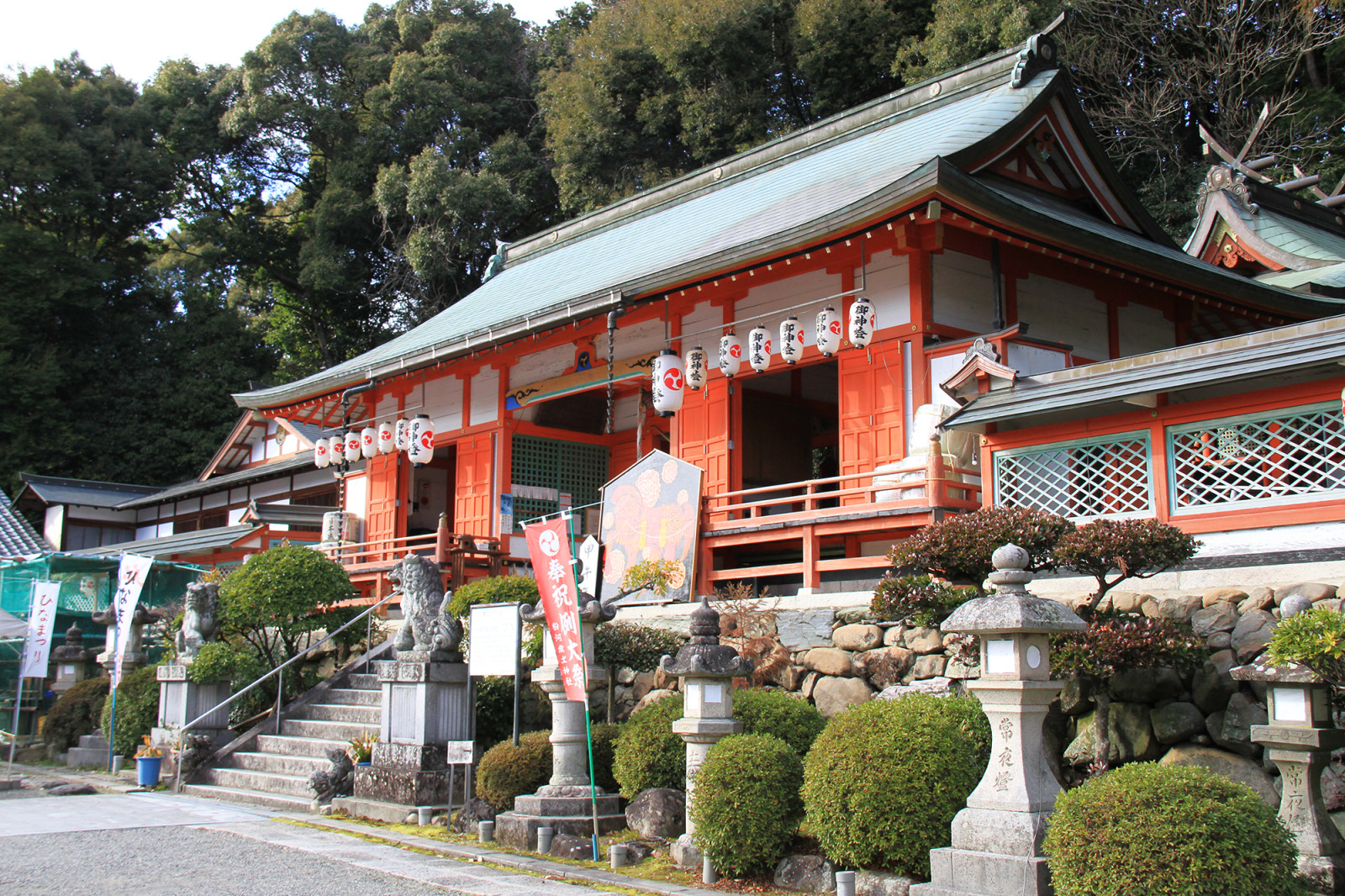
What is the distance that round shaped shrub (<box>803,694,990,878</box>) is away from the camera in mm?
6488

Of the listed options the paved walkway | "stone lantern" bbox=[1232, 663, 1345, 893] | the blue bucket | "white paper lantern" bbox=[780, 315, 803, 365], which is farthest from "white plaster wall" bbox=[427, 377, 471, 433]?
"stone lantern" bbox=[1232, 663, 1345, 893]

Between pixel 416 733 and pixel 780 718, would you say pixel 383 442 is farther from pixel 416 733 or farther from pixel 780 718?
pixel 780 718

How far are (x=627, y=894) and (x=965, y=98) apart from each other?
13.4 m

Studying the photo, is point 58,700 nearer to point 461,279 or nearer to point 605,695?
point 605,695

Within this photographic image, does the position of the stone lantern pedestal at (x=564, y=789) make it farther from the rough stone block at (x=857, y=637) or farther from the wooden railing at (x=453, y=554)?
the wooden railing at (x=453, y=554)

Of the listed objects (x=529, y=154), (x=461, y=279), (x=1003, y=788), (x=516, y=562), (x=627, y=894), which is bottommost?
(x=627, y=894)

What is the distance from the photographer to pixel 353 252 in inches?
1478

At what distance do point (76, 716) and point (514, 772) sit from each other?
1005 centimetres

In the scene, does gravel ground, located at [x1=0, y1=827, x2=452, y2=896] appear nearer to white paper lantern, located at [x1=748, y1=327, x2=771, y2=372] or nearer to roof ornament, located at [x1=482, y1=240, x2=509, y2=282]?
white paper lantern, located at [x1=748, y1=327, x2=771, y2=372]

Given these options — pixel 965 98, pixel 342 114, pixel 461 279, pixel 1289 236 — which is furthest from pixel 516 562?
pixel 342 114

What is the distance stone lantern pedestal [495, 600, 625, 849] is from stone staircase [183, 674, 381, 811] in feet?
11.0

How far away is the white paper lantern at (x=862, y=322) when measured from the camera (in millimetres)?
12620

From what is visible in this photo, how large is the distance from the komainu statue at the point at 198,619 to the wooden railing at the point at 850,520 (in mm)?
6541

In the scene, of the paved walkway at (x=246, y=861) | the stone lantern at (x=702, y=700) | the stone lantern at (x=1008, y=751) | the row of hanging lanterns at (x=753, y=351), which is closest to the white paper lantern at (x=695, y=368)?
the row of hanging lanterns at (x=753, y=351)
